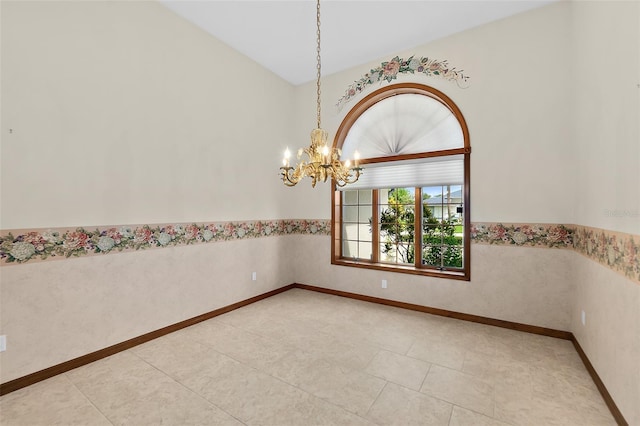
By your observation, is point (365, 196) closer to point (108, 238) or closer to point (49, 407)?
point (108, 238)

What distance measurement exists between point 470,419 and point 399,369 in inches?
25.1

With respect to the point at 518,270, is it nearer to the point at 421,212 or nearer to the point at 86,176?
the point at 421,212

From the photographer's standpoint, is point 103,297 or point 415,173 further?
point 415,173

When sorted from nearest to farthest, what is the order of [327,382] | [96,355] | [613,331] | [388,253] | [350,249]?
[613,331] → [327,382] → [96,355] → [388,253] → [350,249]

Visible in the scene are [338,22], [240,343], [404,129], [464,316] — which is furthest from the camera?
[404,129]

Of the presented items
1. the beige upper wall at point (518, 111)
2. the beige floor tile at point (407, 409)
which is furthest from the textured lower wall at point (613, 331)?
the beige floor tile at point (407, 409)

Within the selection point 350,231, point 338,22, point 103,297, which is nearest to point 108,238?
point 103,297

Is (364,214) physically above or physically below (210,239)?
above

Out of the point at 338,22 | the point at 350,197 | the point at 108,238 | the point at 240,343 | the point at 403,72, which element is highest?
the point at 338,22

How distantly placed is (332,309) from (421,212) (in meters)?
1.83

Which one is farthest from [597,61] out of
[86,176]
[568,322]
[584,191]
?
[86,176]

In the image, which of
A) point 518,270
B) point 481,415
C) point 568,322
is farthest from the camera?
point 518,270

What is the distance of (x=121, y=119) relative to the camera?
8.70 feet

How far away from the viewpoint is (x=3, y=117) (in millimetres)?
2008
